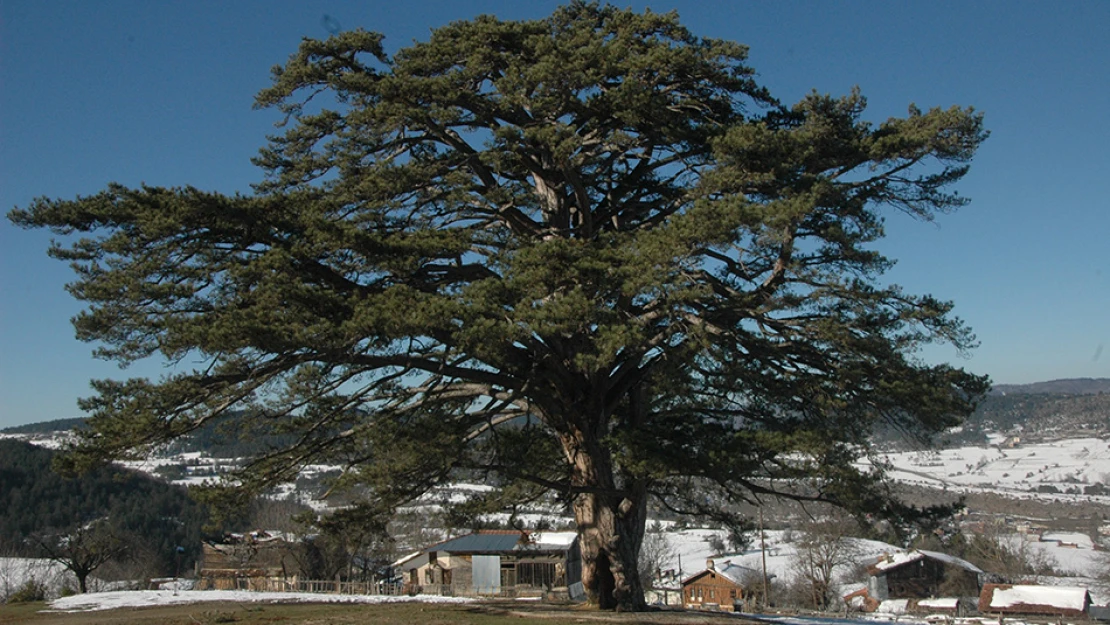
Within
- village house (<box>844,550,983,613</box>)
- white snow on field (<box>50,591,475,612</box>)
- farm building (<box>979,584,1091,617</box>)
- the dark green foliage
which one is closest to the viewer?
white snow on field (<box>50,591,475,612</box>)

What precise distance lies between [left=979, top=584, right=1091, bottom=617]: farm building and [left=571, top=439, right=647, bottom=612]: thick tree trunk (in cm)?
3371

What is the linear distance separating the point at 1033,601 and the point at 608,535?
3728 cm

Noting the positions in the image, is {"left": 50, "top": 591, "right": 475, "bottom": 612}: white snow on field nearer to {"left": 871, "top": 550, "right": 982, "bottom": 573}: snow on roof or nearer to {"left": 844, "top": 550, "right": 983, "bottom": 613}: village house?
{"left": 844, "top": 550, "right": 983, "bottom": 613}: village house

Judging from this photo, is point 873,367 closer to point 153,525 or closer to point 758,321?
point 758,321

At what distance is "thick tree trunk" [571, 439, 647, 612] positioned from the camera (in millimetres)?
15648

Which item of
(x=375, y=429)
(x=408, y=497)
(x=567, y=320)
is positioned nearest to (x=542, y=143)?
(x=567, y=320)

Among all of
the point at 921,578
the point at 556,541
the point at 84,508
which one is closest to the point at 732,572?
the point at 921,578

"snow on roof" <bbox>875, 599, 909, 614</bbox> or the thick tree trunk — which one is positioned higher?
the thick tree trunk

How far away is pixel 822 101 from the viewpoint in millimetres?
15164

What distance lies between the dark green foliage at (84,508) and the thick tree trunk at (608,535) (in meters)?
60.1

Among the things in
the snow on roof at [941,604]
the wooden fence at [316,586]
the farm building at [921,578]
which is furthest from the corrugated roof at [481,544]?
the farm building at [921,578]

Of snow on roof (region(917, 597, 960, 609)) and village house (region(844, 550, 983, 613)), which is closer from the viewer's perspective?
snow on roof (region(917, 597, 960, 609))

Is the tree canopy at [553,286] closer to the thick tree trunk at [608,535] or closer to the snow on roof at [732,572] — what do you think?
the thick tree trunk at [608,535]

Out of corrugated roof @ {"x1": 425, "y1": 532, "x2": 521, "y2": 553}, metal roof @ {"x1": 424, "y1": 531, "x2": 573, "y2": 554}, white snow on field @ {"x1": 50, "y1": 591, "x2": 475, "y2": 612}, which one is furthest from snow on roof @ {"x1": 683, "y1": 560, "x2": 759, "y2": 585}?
white snow on field @ {"x1": 50, "y1": 591, "x2": 475, "y2": 612}
